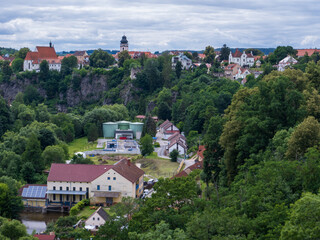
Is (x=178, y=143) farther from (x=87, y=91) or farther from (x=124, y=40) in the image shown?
(x=124, y=40)

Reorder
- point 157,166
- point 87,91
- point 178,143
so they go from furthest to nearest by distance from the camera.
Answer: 1. point 87,91
2. point 178,143
3. point 157,166

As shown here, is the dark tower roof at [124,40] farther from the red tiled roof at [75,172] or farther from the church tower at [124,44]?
the red tiled roof at [75,172]

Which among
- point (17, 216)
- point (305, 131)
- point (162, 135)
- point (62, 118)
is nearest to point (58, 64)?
point (62, 118)

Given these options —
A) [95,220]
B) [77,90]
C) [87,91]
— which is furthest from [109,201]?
[77,90]

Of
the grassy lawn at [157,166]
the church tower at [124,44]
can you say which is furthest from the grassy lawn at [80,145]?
the church tower at [124,44]

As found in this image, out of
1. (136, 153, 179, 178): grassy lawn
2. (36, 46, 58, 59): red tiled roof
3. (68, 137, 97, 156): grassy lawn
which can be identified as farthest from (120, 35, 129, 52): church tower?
(136, 153, 179, 178): grassy lawn

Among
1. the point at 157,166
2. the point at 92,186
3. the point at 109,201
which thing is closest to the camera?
the point at 109,201

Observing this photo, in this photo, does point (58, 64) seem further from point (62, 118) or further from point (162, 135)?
point (162, 135)
